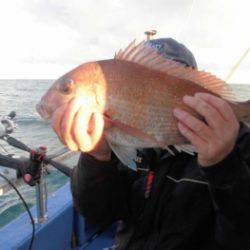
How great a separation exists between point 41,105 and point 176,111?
0.62 m

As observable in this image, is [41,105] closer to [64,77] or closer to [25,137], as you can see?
[64,77]

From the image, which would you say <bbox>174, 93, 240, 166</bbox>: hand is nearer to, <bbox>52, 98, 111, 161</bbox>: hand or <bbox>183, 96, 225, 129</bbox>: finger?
<bbox>183, 96, 225, 129</bbox>: finger

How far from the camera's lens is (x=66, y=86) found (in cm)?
154

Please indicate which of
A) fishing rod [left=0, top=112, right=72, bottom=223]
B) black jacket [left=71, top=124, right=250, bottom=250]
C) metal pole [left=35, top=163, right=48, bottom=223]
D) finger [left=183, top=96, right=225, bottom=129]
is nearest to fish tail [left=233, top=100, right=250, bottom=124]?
finger [left=183, top=96, right=225, bottom=129]

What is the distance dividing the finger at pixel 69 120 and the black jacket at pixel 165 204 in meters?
0.31

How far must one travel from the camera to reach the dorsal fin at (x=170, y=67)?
153cm

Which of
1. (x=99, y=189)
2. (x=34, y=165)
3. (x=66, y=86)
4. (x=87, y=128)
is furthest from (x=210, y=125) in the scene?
(x=34, y=165)

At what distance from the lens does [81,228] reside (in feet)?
10.6

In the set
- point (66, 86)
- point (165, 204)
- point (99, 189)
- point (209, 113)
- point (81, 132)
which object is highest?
point (209, 113)

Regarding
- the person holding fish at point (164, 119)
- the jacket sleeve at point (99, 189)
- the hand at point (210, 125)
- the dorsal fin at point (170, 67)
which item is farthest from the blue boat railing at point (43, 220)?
the hand at point (210, 125)

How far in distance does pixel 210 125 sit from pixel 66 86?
2.10ft

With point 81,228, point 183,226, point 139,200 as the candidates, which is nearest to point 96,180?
point 139,200

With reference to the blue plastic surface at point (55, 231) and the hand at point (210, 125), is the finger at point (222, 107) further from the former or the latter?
the blue plastic surface at point (55, 231)

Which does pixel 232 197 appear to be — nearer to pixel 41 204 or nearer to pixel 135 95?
pixel 135 95
